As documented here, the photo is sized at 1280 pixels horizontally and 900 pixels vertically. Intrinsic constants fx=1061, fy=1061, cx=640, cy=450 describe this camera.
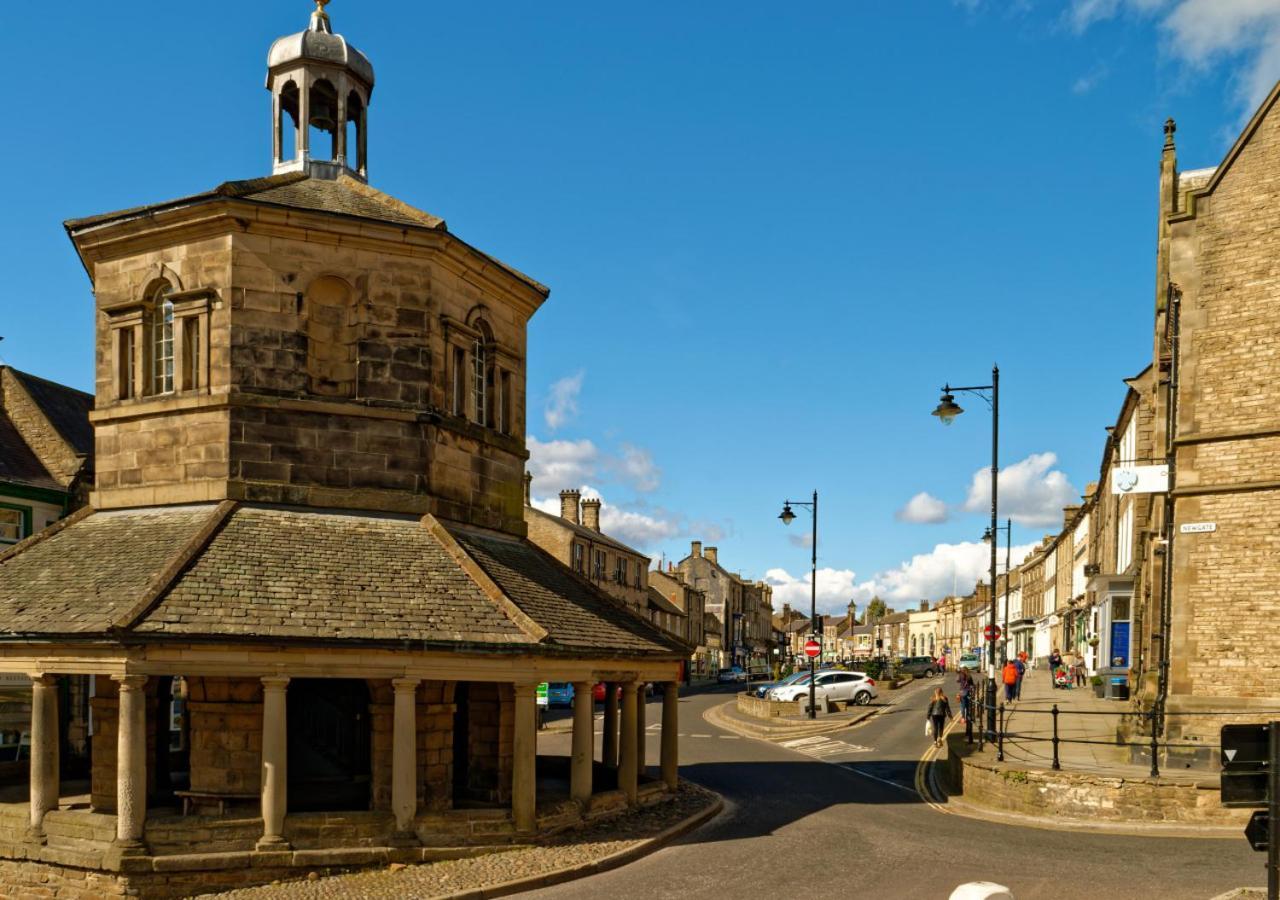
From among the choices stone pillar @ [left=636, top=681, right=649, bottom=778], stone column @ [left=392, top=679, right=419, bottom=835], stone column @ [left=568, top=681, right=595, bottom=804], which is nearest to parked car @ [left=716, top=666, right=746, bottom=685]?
stone pillar @ [left=636, top=681, right=649, bottom=778]

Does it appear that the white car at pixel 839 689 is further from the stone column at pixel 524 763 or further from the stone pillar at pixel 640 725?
the stone column at pixel 524 763

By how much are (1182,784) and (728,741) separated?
1783 cm

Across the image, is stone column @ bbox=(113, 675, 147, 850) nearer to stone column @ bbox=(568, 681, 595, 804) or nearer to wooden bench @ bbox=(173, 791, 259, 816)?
wooden bench @ bbox=(173, 791, 259, 816)

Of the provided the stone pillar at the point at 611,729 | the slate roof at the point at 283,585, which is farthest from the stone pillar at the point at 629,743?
the stone pillar at the point at 611,729

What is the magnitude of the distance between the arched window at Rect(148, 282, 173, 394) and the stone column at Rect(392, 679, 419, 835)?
23.4 feet

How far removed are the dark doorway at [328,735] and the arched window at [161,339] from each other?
568 centimetres

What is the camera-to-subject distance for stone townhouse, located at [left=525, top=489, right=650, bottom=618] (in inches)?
2297

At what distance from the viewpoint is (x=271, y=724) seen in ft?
48.6

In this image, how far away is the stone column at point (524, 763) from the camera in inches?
632

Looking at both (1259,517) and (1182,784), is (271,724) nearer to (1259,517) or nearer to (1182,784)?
(1182,784)

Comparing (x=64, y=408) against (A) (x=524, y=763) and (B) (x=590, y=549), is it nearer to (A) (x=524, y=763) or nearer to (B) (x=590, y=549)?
(A) (x=524, y=763)

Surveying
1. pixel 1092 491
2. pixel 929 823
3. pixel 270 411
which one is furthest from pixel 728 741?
pixel 1092 491

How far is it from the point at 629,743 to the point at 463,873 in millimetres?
4894

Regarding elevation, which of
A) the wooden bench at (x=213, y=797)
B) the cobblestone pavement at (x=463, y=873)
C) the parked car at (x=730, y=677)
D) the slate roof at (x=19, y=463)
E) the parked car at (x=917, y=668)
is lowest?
the parked car at (x=730, y=677)
